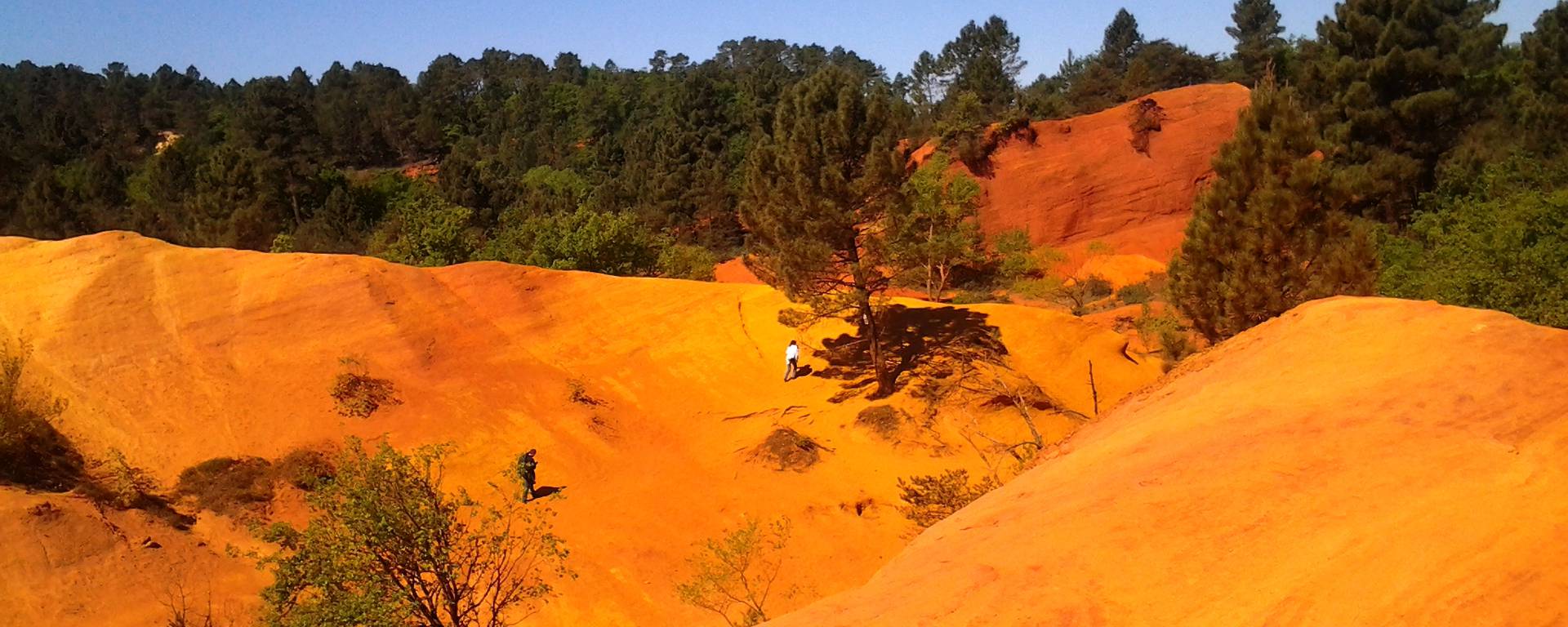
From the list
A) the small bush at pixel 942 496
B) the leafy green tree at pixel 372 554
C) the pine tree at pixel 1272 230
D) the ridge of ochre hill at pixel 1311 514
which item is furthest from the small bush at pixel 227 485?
the pine tree at pixel 1272 230

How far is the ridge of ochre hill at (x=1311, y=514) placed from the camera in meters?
5.72

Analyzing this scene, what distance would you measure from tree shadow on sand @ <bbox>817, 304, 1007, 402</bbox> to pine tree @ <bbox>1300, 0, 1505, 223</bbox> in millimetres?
21448

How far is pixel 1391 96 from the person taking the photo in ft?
121

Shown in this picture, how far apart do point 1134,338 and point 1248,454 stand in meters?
19.2

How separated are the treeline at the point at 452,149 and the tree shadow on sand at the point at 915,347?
5.67m

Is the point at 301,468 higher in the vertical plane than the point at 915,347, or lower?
lower

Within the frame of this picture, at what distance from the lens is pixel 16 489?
14828 millimetres

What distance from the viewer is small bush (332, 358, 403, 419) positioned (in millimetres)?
20156

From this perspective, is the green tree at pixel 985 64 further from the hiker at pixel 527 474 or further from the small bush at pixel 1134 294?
the hiker at pixel 527 474

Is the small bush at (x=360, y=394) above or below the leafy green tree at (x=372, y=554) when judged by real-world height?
below

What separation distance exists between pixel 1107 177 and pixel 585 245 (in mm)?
29790

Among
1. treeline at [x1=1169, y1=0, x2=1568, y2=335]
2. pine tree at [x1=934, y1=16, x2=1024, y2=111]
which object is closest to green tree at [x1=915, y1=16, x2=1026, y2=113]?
pine tree at [x1=934, y1=16, x2=1024, y2=111]

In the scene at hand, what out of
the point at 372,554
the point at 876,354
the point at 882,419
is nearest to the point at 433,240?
the point at 876,354

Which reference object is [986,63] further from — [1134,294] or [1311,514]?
[1311,514]
